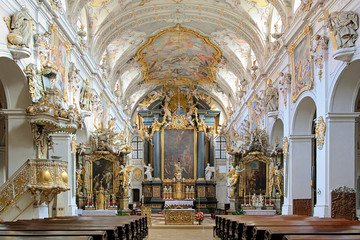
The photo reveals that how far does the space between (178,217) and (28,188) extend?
420 inches

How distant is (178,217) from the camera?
70.0 feet

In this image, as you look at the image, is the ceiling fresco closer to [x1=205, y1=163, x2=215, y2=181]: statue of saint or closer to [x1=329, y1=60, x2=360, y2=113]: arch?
[x1=205, y1=163, x2=215, y2=181]: statue of saint

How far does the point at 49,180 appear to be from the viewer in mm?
11984

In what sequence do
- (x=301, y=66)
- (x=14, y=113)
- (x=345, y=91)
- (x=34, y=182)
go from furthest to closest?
(x=301, y=66) < (x=345, y=91) < (x=14, y=113) < (x=34, y=182)

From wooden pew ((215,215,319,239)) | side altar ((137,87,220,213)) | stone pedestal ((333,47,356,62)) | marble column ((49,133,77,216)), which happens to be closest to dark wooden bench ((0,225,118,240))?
wooden pew ((215,215,319,239))

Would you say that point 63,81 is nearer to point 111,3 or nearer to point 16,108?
point 16,108

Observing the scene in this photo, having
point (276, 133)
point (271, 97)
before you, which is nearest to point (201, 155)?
point (276, 133)

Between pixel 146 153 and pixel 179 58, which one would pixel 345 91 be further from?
pixel 146 153

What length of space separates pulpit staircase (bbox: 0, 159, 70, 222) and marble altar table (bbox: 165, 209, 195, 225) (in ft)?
31.3

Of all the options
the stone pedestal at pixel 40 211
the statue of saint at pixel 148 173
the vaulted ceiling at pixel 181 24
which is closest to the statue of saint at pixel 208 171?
the statue of saint at pixel 148 173

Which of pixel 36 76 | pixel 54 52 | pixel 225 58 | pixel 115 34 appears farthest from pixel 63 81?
pixel 225 58

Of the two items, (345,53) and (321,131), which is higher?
(345,53)

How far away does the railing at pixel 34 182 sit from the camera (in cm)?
1141

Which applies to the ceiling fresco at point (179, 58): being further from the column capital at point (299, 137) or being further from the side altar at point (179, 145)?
the column capital at point (299, 137)
